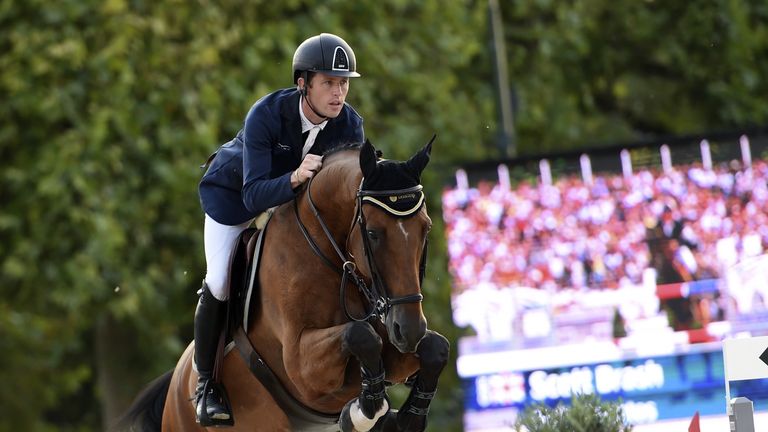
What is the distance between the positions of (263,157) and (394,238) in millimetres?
829

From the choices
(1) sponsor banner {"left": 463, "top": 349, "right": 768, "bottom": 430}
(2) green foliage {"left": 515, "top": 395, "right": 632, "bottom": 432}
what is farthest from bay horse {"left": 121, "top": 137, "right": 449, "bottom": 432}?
(1) sponsor banner {"left": 463, "top": 349, "right": 768, "bottom": 430}

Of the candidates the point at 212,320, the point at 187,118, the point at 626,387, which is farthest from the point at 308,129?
the point at 187,118

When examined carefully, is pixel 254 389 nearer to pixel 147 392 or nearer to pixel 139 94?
pixel 147 392

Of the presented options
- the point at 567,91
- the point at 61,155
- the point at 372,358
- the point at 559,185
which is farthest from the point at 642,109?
the point at 372,358

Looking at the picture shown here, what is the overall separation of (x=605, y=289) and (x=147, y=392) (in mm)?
5324

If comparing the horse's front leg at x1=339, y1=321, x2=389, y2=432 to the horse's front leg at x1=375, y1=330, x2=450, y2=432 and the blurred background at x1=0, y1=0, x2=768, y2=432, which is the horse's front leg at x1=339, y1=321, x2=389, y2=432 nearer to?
the horse's front leg at x1=375, y1=330, x2=450, y2=432

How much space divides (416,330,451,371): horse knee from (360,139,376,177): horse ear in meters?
0.74

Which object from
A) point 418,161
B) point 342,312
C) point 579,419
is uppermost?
point 418,161

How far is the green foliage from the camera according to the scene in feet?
20.5

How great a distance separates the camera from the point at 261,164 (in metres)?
5.71

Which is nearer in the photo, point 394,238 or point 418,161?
point 394,238

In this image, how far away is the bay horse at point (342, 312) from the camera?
5254mm

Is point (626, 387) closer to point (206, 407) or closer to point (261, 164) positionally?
point (206, 407)

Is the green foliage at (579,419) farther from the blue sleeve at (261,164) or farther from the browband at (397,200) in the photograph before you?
the blue sleeve at (261,164)
